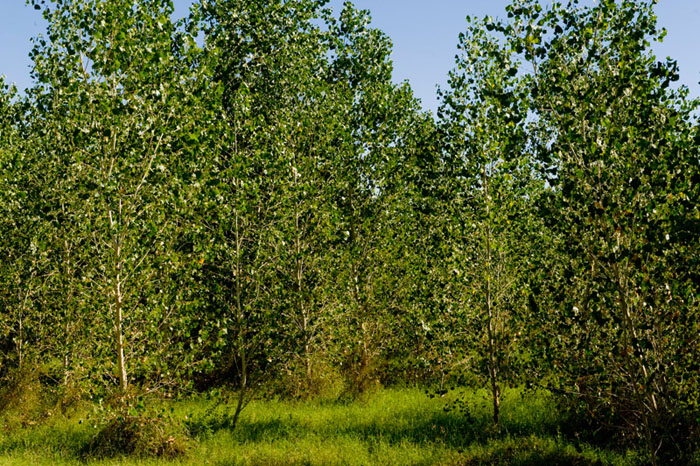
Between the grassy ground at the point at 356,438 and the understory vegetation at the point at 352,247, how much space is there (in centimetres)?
8

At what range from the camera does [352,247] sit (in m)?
16.8

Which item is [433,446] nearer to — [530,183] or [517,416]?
[517,416]

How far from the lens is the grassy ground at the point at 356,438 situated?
1023 centimetres

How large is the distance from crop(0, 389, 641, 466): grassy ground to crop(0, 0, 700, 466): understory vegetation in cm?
8

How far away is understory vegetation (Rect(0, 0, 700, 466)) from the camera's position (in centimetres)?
666

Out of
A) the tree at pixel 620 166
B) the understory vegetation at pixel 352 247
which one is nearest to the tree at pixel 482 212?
the understory vegetation at pixel 352 247

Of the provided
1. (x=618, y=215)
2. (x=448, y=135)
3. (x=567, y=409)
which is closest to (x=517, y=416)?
(x=567, y=409)

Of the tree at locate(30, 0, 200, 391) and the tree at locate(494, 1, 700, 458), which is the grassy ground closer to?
the tree at locate(30, 0, 200, 391)

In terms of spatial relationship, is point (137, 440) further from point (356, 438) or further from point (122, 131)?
point (122, 131)

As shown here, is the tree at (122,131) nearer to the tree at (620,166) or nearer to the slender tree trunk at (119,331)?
the slender tree trunk at (119,331)

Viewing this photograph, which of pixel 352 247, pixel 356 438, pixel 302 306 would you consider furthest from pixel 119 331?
pixel 352 247

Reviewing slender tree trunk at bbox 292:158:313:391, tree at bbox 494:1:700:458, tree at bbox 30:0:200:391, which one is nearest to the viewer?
tree at bbox 494:1:700:458

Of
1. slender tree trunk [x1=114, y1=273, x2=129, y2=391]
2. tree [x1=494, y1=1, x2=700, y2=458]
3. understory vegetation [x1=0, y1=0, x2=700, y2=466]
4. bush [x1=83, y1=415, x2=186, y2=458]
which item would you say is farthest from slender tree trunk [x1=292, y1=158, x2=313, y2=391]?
tree [x1=494, y1=1, x2=700, y2=458]

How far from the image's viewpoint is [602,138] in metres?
6.56
